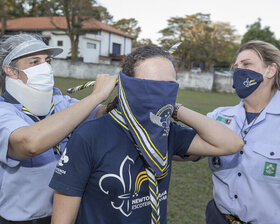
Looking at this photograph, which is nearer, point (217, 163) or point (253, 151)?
point (253, 151)

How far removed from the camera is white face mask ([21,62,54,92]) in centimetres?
198

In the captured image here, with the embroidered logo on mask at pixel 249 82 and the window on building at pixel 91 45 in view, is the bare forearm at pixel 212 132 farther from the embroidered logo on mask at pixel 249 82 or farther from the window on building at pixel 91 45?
the window on building at pixel 91 45

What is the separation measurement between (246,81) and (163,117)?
4.40ft

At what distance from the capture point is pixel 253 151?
228 centimetres

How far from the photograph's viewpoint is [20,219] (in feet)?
5.83

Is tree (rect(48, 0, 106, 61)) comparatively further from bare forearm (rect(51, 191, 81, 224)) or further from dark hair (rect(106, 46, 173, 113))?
bare forearm (rect(51, 191, 81, 224))

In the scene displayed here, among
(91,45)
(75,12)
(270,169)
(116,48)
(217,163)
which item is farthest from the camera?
(116,48)

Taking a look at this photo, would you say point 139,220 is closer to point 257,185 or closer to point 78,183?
point 78,183

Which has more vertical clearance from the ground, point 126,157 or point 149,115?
point 149,115

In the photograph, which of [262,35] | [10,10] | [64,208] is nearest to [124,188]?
[64,208]

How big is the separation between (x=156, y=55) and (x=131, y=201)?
0.87 m

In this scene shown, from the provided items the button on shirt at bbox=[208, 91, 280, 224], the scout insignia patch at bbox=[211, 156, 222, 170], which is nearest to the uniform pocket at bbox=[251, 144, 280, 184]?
the button on shirt at bbox=[208, 91, 280, 224]

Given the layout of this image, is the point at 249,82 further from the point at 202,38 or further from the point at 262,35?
the point at 202,38

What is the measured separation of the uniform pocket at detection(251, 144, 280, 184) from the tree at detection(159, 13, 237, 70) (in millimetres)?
51361
